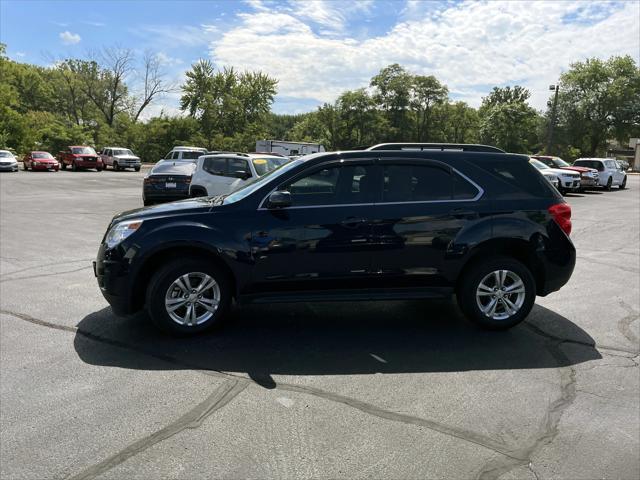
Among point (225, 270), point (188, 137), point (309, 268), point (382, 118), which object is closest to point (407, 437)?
point (309, 268)

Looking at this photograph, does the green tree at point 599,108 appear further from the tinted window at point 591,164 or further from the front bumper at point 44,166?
the front bumper at point 44,166

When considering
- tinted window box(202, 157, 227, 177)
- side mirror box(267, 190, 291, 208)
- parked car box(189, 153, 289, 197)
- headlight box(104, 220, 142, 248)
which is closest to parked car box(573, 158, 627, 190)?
parked car box(189, 153, 289, 197)

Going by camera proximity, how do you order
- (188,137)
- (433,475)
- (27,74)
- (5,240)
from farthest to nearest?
1. (27,74)
2. (188,137)
3. (5,240)
4. (433,475)

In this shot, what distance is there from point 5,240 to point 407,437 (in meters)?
9.39

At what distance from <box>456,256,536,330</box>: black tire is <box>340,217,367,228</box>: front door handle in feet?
4.07

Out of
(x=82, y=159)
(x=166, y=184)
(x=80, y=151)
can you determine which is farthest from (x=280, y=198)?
(x=80, y=151)

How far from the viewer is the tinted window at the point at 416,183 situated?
16.4 ft

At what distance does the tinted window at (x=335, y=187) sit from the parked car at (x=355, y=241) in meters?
0.01

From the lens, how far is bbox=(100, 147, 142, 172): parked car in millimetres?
40331

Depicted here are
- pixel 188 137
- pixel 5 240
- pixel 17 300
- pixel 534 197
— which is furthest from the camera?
pixel 188 137

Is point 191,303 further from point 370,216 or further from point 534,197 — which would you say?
point 534,197

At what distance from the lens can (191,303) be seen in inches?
187

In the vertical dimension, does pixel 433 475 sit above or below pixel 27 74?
below

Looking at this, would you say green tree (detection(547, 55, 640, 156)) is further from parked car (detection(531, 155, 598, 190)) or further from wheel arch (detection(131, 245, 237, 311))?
wheel arch (detection(131, 245, 237, 311))
